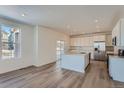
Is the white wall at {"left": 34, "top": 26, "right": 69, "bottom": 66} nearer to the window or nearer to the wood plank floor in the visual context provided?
the window

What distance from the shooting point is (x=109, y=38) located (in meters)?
8.91

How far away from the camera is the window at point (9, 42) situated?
4.69m

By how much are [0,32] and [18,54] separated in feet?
4.87

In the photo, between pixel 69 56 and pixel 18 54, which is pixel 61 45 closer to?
pixel 69 56

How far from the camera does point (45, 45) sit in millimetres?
6844

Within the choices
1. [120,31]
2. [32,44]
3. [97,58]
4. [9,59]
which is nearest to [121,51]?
[120,31]

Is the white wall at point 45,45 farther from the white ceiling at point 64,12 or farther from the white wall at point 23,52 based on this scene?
the white ceiling at point 64,12

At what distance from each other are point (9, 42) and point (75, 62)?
3471 millimetres

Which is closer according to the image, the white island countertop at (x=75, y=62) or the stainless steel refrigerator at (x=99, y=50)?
the white island countertop at (x=75, y=62)

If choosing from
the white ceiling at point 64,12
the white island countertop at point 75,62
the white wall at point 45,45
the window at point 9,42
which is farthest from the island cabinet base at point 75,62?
the window at point 9,42

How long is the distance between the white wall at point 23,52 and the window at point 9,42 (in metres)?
0.23

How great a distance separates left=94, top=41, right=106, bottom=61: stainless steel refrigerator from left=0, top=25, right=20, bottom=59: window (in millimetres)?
6321

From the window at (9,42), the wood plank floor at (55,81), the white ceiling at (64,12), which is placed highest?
the white ceiling at (64,12)

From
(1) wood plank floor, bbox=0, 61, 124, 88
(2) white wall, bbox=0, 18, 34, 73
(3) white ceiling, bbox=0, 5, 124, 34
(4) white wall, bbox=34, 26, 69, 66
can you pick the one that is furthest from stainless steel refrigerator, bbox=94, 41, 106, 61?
(2) white wall, bbox=0, 18, 34, 73
